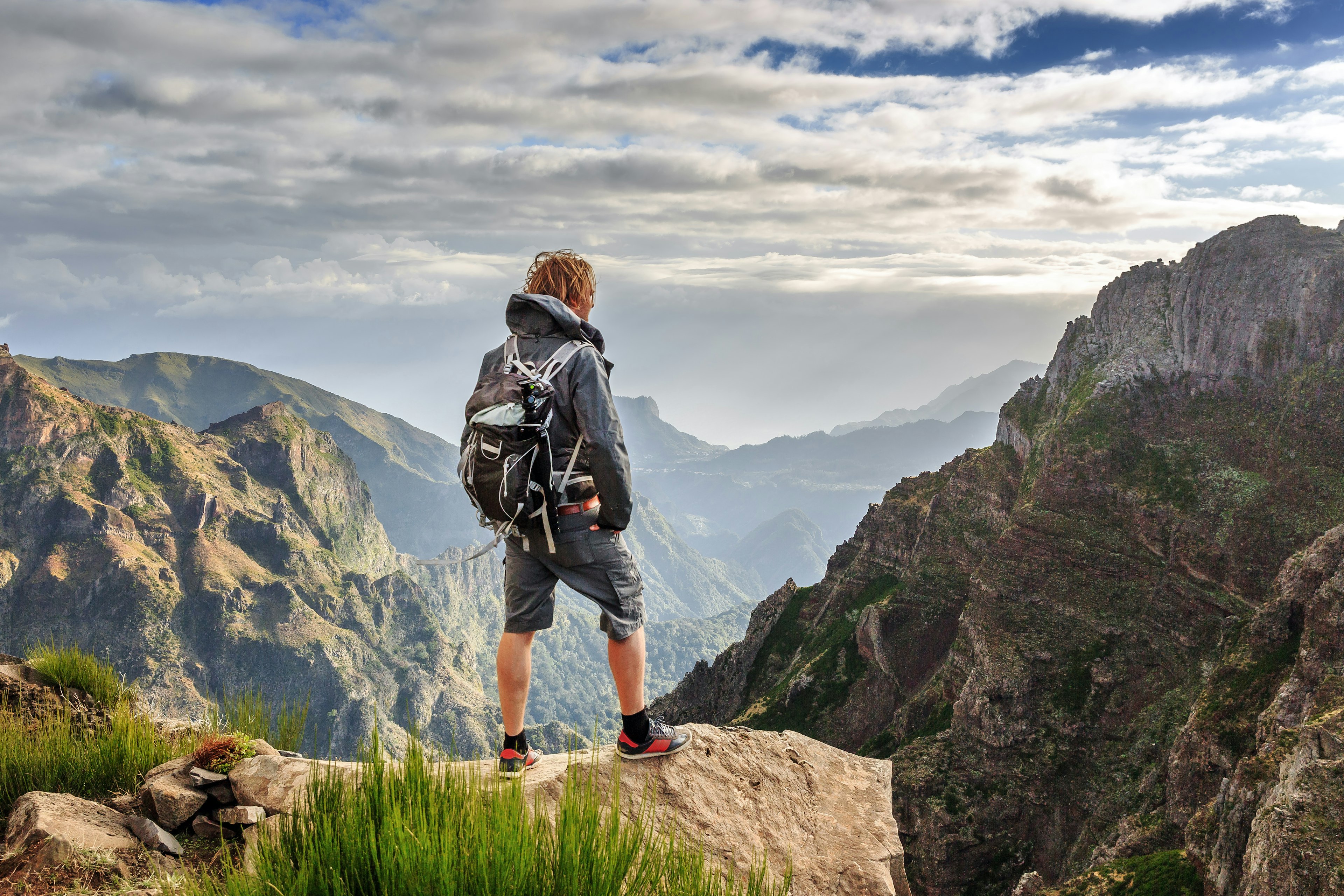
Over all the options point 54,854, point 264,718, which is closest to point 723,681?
point 264,718

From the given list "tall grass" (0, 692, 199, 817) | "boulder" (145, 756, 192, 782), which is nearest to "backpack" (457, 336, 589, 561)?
"boulder" (145, 756, 192, 782)

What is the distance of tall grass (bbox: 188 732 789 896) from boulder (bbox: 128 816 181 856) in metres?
2.15

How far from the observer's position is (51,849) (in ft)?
17.4

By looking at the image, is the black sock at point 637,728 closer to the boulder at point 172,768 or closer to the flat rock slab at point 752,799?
the flat rock slab at point 752,799

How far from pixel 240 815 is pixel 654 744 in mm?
3553

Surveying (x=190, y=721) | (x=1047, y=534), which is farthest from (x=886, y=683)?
(x=190, y=721)

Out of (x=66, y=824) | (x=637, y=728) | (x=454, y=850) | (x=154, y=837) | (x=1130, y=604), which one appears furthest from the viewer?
(x=1130, y=604)

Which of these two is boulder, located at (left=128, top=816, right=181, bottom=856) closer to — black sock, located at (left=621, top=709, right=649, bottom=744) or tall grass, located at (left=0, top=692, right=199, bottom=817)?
tall grass, located at (left=0, top=692, right=199, bottom=817)

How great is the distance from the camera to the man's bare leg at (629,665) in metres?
6.66

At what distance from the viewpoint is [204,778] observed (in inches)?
269

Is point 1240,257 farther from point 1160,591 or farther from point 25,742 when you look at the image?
point 25,742

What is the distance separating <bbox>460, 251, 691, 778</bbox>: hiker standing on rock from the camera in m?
6.09

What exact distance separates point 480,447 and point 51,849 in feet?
13.1

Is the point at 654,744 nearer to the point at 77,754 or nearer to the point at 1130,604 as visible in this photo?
the point at 77,754
